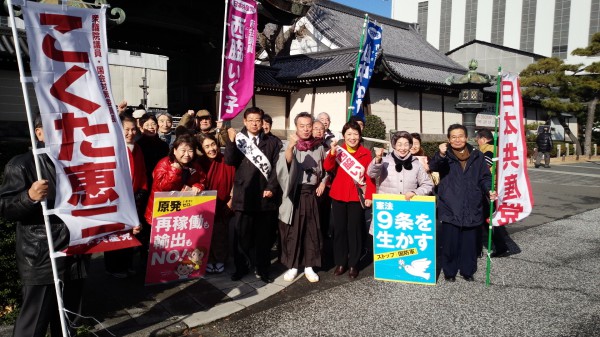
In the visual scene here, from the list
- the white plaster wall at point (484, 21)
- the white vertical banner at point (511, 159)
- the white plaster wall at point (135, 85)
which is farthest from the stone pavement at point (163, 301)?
the white plaster wall at point (484, 21)

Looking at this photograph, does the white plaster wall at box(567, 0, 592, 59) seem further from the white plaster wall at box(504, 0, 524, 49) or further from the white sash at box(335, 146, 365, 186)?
the white sash at box(335, 146, 365, 186)

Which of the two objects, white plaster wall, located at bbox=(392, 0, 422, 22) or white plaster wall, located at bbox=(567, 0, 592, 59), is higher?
white plaster wall, located at bbox=(392, 0, 422, 22)

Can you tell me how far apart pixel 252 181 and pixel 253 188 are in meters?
0.09

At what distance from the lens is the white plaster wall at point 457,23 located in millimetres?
52469

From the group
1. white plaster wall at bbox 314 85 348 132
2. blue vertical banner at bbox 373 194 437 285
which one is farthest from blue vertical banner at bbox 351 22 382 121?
white plaster wall at bbox 314 85 348 132

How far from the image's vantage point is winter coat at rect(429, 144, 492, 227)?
5.19 metres

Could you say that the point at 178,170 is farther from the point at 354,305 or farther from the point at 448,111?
the point at 448,111

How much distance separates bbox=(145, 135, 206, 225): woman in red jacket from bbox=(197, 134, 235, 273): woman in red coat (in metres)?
0.59

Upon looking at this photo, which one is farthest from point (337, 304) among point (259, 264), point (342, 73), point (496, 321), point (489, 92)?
point (489, 92)

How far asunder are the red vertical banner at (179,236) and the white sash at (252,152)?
0.62m

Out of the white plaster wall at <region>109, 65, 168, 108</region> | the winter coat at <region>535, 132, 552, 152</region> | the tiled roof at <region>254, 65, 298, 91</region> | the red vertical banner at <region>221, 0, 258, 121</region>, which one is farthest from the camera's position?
the white plaster wall at <region>109, 65, 168, 108</region>

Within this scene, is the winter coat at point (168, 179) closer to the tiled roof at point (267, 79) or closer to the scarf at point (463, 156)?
the scarf at point (463, 156)

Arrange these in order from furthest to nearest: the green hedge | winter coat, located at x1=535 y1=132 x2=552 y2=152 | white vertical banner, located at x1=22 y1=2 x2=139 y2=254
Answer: winter coat, located at x1=535 y1=132 x2=552 y2=152, the green hedge, white vertical banner, located at x1=22 y1=2 x2=139 y2=254

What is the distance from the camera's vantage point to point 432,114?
2109 centimetres
